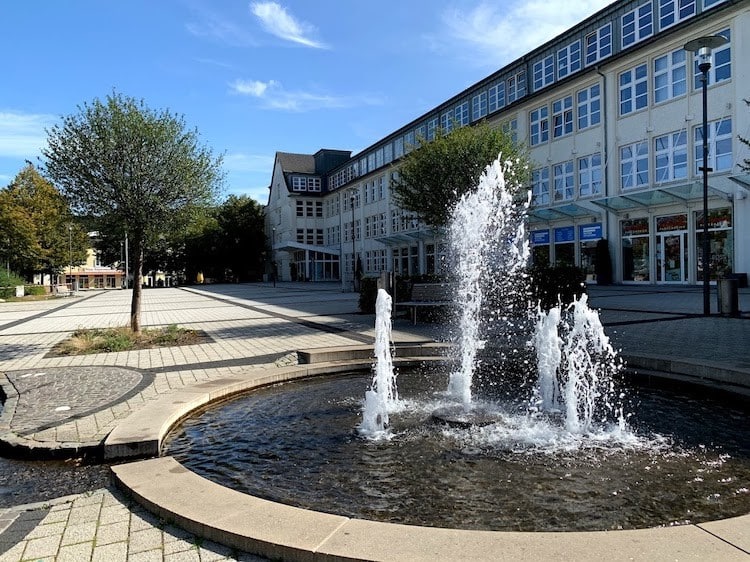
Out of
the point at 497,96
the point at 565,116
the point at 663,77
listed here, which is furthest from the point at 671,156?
the point at 497,96

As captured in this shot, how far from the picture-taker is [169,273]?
8788 centimetres

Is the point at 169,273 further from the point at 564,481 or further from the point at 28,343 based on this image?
the point at 564,481

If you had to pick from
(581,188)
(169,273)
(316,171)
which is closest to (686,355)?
(581,188)

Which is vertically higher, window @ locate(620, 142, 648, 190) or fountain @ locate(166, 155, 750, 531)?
window @ locate(620, 142, 648, 190)

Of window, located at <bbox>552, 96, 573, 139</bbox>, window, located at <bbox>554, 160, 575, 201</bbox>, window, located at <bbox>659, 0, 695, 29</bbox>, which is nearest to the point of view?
window, located at <bbox>659, 0, 695, 29</bbox>

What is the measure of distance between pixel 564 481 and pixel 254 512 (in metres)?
2.27

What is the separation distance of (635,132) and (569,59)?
288 inches

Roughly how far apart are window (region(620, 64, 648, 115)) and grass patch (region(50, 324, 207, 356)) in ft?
82.0

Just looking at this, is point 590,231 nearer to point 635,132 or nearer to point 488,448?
point 635,132

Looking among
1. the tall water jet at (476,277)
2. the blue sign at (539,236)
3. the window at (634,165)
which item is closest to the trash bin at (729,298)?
the tall water jet at (476,277)

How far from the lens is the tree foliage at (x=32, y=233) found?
147ft

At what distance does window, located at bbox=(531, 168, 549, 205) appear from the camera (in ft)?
112

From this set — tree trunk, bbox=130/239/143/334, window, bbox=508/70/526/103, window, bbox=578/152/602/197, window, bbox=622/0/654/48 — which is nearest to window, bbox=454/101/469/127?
window, bbox=508/70/526/103

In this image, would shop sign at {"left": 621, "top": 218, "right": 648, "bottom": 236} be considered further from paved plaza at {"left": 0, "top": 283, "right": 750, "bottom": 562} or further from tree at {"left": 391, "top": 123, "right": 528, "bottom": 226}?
paved plaza at {"left": 0, "top": 283, "right": 750, "bottom": 562}
